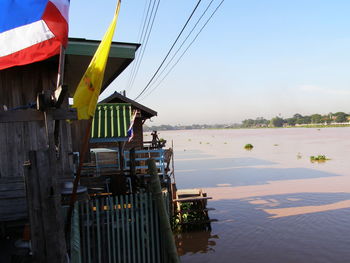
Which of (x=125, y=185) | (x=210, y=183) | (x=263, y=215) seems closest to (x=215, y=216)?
(x=263, y=215)

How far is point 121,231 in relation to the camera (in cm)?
Result: 629

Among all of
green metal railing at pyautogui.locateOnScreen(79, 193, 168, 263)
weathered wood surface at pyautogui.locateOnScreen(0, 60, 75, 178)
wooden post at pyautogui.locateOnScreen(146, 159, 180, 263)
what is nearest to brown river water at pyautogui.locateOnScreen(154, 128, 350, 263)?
green metal railing at pyautogui.locateOnScreen(79, 193, 168, 263)

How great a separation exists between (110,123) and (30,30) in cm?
607

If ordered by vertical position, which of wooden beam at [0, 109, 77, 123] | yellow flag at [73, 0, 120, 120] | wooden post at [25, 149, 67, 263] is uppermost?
yellow flag at [73, 0, 120, 120]

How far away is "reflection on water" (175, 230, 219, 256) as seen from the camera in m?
12.2

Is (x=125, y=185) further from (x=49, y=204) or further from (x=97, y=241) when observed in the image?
(x=49, y=204)

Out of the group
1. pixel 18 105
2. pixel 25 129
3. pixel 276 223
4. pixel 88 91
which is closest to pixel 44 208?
pixel 88 91

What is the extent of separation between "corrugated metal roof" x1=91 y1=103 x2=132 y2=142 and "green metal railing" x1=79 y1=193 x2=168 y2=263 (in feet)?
12.6

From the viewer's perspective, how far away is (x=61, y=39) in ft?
14.7

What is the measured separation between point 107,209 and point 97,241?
2.08 feet

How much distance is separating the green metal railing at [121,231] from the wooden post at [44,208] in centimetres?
176

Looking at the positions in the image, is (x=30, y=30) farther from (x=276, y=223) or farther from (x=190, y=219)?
(x=276, y=223)

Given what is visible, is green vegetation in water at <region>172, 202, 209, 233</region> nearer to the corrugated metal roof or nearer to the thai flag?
the corrugated metal roof

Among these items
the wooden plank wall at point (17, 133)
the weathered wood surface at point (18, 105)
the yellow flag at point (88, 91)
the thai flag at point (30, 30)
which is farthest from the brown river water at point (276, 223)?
the thai flag at point (30, 30)
